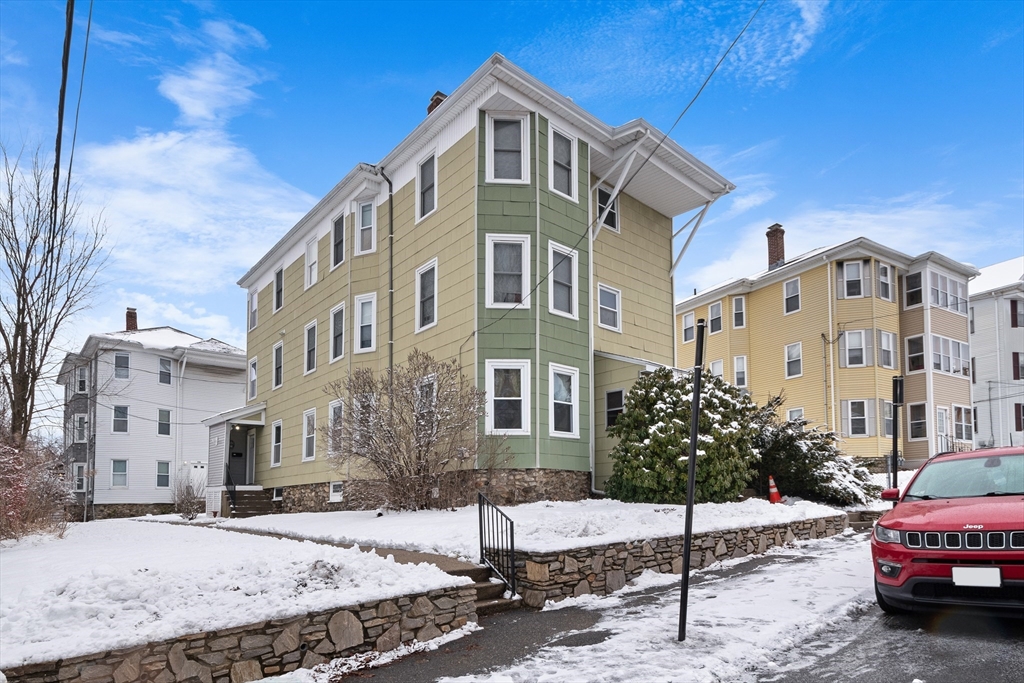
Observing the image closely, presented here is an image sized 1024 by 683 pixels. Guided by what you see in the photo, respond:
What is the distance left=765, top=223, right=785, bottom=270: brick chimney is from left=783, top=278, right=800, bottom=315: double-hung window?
2013 mm

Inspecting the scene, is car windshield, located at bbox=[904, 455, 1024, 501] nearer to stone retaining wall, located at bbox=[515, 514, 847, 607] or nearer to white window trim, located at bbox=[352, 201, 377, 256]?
stone retaining wall, located at bbox=[515, 514, 847, 607]

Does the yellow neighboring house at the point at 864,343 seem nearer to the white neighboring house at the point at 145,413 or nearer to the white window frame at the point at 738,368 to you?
the white window frame at the point at 738,368

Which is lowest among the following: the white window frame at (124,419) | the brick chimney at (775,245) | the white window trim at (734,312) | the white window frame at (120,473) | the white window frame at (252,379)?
the white window frame at (120,473)

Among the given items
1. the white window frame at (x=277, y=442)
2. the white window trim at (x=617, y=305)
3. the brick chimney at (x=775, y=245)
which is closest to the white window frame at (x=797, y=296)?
the brick chimney at (x=775, y=245)

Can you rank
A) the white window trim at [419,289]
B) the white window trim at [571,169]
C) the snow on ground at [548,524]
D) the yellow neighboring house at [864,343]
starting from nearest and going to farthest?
the snow on ground at [548,524], the white window trim at [571,169], the white window trim at [419,289], the yellow neighboring house at [864,343]

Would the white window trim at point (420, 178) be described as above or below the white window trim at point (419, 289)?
above

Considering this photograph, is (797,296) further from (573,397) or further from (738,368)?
(573,397)

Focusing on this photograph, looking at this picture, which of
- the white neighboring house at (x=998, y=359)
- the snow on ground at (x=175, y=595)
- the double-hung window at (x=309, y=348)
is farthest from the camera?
the white neighboring house at (x=998, y=359)

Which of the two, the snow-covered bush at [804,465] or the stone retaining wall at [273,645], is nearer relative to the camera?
the stone retaining wall at [273,645]

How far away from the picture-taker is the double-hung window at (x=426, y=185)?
58.9 feet

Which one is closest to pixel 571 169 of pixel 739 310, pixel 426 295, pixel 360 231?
pixel 426 295

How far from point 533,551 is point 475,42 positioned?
464 inches

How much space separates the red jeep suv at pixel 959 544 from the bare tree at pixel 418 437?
27.5ft

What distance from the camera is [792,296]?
31578 millimetres
